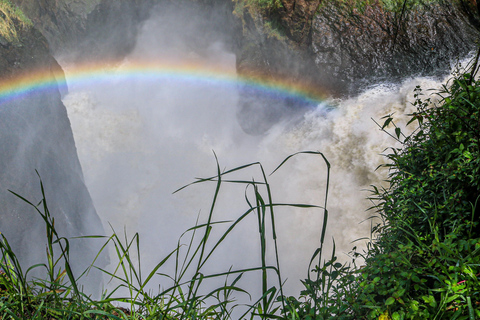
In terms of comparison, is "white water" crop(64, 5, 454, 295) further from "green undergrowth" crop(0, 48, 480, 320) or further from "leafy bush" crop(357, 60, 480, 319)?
"green undergrowth" crop(0, 48, 480, 320)

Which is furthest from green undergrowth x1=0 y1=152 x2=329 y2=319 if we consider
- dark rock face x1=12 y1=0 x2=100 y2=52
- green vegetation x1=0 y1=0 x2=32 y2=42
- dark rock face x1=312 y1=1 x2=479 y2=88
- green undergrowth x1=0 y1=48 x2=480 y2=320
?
dark rock face x1=12 y1=0 x2=100 y2=52

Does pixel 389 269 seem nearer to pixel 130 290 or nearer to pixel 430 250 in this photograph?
pixel 430 250

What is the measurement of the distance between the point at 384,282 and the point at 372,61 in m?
7.62

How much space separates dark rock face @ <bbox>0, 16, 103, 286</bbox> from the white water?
2.00m

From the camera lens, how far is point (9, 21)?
6477 mm

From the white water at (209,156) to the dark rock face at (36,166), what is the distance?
200 cm

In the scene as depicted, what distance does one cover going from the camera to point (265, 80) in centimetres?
920

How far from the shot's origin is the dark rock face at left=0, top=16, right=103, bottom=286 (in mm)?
5555

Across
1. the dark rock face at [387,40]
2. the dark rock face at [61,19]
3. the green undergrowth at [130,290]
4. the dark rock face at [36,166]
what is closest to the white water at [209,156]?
the dark rock face at [387,40]

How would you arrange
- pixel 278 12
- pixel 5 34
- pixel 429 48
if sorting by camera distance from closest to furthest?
pixel 5 34
pixel 429 48
pixel 278 12

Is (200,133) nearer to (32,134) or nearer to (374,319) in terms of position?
(32,134)

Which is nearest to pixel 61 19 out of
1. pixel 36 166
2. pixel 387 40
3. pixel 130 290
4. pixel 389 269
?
pixel 36 166

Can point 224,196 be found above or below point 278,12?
below

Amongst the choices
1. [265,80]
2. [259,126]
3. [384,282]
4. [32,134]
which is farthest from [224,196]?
[384,282]
